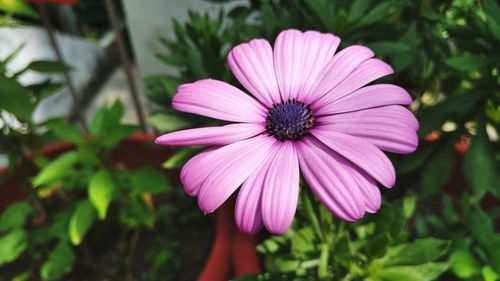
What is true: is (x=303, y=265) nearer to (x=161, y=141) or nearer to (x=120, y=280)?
(x=161, y=141)

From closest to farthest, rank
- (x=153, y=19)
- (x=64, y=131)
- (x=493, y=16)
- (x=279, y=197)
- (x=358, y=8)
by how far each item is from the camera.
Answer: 1. (x=279, y=197)
2. (x=493, y=16)
3. (x=358, y=8)
4. (x=64, y=131)
5. (x=153, y=19)

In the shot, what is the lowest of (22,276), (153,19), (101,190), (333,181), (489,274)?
(22,276)

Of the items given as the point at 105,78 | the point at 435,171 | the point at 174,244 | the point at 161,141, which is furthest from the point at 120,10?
the point at 161,141

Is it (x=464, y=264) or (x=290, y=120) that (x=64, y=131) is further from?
(x=464, y=264)

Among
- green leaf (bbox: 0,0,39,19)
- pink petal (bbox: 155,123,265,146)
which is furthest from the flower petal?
green leaf (bbox: 0,0,39,19)

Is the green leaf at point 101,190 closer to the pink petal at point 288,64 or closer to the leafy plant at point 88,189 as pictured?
the leafy plant at point 88,189

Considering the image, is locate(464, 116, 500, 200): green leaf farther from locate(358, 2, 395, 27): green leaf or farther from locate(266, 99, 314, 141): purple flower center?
locate(266, 99, 314, 141): purple flower center

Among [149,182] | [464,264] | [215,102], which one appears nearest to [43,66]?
[149,182]
